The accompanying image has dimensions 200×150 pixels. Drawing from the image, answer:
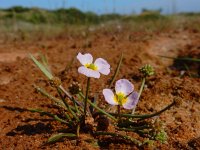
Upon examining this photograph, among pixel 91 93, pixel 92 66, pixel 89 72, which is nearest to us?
pixel 89 72

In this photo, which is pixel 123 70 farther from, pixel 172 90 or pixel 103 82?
pixel 172 90

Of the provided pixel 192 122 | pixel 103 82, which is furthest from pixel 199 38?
pixel 192 122

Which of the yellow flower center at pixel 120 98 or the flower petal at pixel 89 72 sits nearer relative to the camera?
the flower petal at pixel 89 72

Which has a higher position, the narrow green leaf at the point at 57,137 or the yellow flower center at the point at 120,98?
the yellow flower center at the point at 120,98

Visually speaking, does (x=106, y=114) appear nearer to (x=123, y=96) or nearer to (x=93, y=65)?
(x=123, y=96)

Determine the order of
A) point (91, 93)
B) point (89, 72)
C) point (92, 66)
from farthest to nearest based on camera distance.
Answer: point (91, 93)
point (92, 66)
point (89, 72)

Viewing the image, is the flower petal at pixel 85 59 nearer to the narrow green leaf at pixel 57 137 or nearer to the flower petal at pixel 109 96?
the flower petal at pixel 109 96

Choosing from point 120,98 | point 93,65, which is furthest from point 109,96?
point 93,65

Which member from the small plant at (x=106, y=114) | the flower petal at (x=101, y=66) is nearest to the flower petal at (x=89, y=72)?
the small plant at (x=106, y=114)

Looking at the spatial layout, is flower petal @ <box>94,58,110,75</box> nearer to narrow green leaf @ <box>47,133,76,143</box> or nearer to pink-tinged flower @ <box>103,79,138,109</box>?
pink-tinged flower @ <box>103,79,138,109</box>
